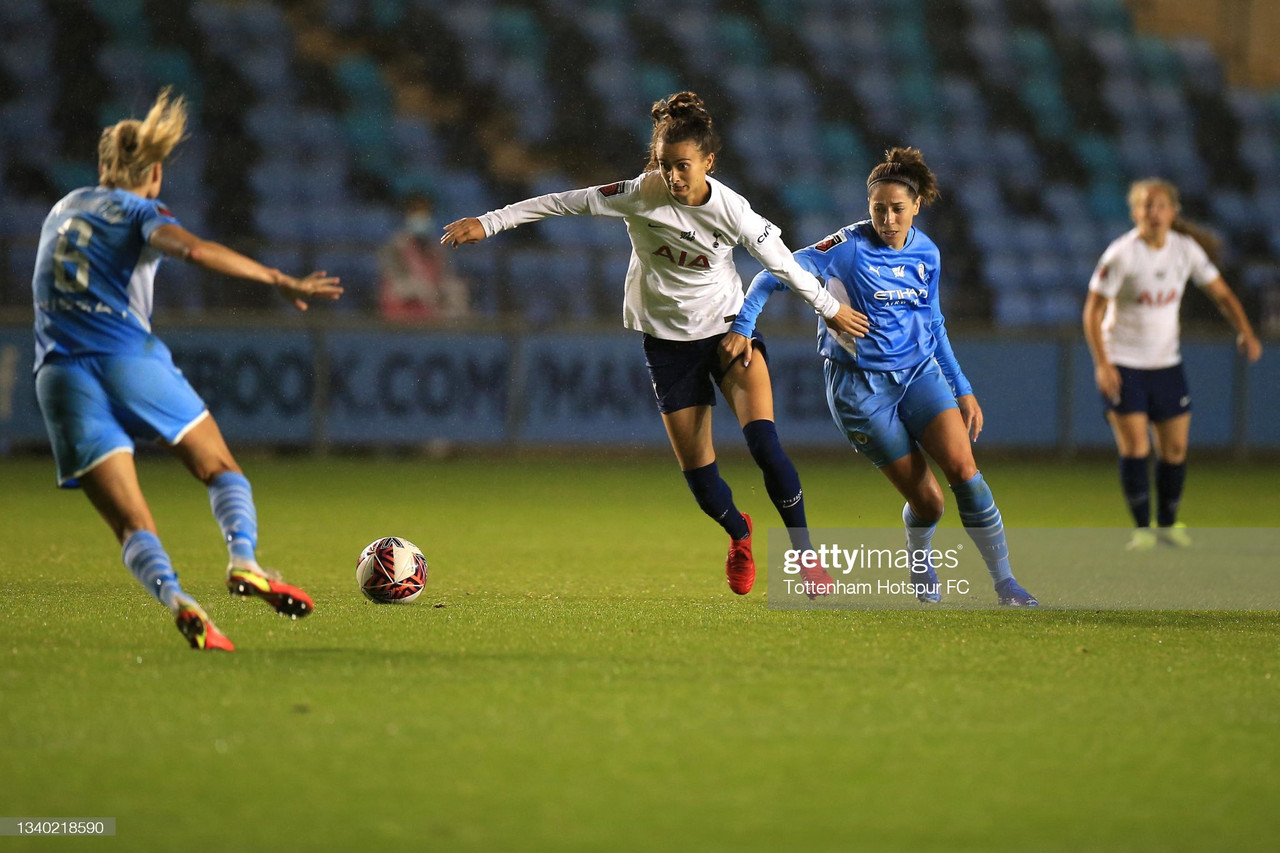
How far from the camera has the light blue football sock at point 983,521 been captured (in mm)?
6086

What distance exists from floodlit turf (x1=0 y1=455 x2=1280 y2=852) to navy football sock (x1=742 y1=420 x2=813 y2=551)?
334mm

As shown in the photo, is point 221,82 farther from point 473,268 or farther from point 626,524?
point 626,524

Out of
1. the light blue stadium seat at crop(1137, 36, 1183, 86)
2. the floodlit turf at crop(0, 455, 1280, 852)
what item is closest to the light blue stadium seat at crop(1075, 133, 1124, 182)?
the light blue stadium seat at crop(1137, 36, 1183, 86)

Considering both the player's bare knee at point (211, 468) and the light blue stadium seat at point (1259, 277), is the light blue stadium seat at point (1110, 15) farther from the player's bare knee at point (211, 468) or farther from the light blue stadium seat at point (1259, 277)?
the player's bare knee at point (211, 468)

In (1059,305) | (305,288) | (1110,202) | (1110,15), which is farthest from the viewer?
(1110,15)

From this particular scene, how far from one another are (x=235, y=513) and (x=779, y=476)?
A: 7.41 feet

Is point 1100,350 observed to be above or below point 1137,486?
above

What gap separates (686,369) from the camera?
20.7 ft

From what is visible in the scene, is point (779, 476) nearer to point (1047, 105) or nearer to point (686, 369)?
point (686, 369)

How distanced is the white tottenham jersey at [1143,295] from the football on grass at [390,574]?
466 centimetres

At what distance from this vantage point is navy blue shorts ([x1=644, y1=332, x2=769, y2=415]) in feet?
20.6

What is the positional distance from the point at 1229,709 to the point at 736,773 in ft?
5.14

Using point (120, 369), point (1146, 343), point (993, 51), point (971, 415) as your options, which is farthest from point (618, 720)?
point (993, 51)

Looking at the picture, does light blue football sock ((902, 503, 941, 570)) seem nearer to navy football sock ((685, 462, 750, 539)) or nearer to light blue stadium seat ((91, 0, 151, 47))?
navy football sock ((685, 462, 750, 539))
